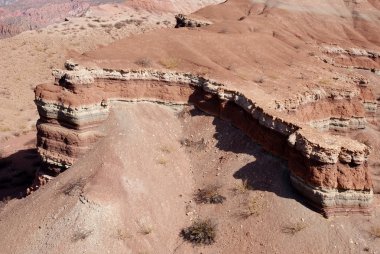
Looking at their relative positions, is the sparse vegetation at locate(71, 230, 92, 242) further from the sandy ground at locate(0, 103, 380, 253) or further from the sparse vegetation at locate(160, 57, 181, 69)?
the sparse vegetation at locate(160, 57, 181, 69)

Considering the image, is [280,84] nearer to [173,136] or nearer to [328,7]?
[173,136]

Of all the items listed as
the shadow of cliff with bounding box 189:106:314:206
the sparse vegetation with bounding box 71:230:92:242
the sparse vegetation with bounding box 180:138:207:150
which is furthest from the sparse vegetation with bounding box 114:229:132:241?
the sparse vegetation with bounding box 180:138:207:150

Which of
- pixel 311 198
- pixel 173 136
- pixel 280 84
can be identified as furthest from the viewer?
pixel 280 84

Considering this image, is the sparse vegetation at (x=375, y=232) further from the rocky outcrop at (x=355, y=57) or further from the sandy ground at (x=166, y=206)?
the rocky outcrop at (x=355, y=57)

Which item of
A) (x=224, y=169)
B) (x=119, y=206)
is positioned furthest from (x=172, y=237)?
(x=224, y=169)

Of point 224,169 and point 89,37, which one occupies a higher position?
point 224,169

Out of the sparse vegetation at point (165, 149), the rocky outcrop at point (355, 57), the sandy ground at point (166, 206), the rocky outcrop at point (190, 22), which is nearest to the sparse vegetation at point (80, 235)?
the sandy ground at point (166, 206)

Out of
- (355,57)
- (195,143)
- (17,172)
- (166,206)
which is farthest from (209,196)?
(355,57)
